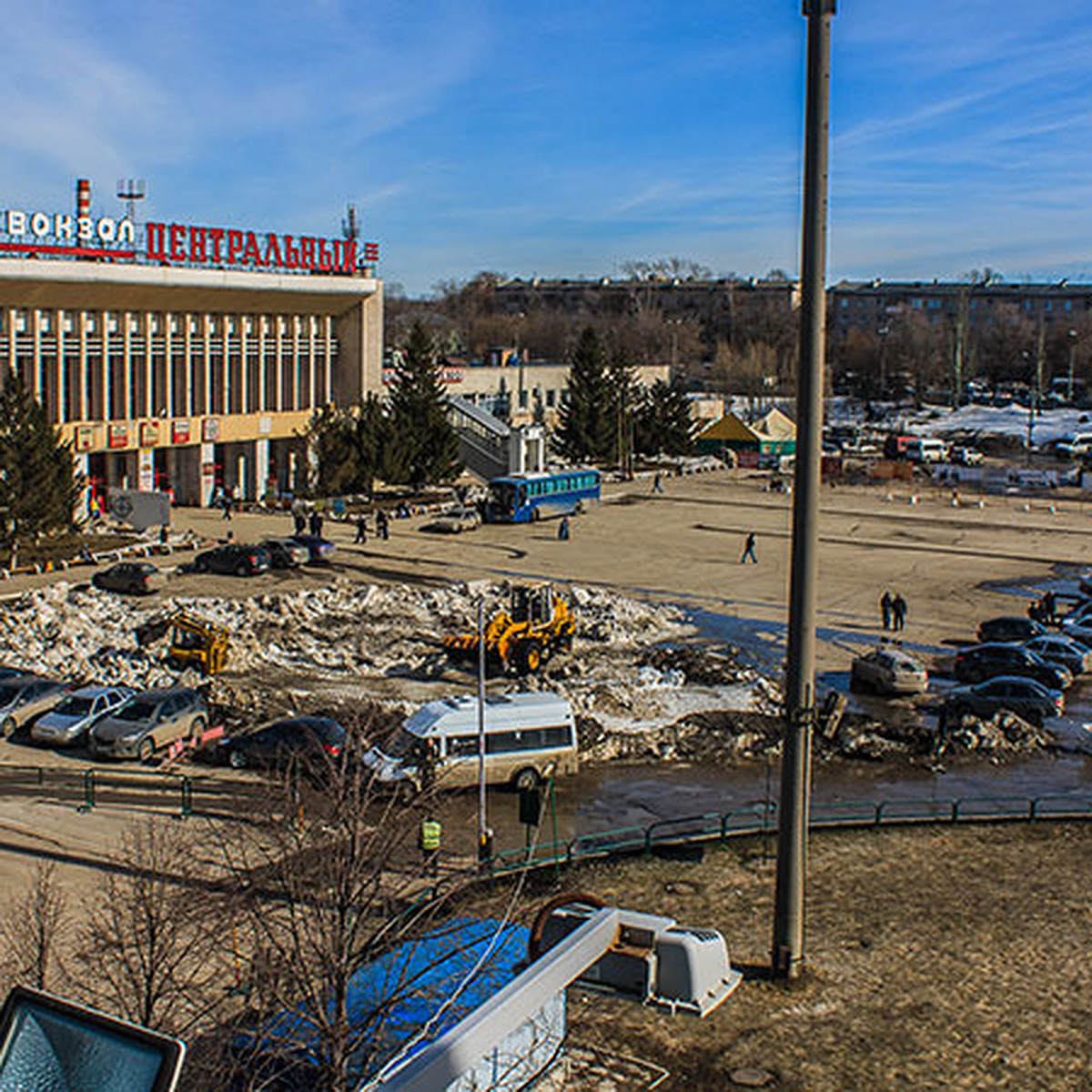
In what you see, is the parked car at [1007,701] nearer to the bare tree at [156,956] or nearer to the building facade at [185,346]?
the bare tree at [156,956]

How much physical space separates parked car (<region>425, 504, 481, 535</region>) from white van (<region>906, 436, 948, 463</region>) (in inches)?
1797

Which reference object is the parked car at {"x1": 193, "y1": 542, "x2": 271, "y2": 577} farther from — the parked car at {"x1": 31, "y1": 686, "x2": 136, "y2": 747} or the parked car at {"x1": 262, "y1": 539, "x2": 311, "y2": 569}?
the parked car at {"x1": 31, "y1": 686, "x2": 136, "y2": 747}

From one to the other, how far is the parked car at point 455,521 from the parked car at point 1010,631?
23054mm

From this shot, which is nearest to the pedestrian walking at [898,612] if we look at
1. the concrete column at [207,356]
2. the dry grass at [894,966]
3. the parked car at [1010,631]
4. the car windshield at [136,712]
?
the parked car at [1010,631]

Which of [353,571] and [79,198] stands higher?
[79,198]

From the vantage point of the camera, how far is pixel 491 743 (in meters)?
23.0

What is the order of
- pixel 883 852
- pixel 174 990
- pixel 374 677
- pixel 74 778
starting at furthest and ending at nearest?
1. pixel 374 677
2. pixel 74 778
3. pixel 883 852
4. pixel 174 990

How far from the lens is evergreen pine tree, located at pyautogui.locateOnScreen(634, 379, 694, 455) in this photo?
87.2 metres

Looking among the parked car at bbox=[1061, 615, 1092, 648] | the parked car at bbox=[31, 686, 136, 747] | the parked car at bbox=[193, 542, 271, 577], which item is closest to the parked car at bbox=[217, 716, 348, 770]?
the parked car at bbox=[31, 686, 136, 747]

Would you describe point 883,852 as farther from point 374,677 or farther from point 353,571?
point 353,571

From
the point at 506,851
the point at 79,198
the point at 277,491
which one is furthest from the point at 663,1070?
the point at 277,491

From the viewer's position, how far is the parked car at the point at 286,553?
43.9 meters

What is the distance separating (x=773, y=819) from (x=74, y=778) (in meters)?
11.7

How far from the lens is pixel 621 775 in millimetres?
24828
